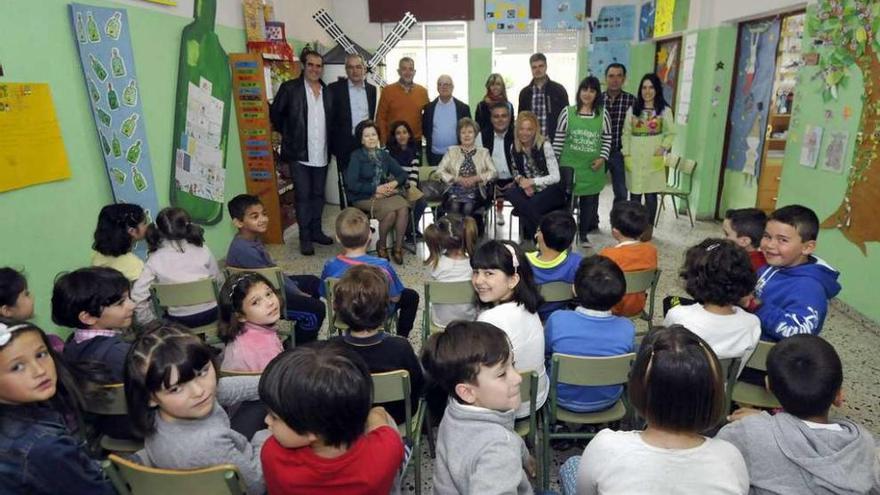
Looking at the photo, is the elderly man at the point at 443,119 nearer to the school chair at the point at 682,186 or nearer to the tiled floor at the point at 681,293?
the tiled floor at the point at 681,293

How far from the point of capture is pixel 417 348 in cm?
293

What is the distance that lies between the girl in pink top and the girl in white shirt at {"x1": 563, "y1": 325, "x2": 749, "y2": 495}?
1.17m

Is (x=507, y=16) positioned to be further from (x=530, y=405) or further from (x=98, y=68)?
(x=530, y=405)

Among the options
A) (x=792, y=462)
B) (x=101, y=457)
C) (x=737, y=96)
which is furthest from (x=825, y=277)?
(x=737, y=96)

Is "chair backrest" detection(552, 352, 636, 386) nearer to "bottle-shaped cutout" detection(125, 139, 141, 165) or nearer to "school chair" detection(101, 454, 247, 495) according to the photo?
"school chair" detection(101, 454, 247, 495)

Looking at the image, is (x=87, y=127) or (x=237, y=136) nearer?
(x=87, y=127)

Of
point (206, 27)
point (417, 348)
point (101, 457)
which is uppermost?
point (206, 27)

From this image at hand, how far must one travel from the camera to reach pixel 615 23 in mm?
7250

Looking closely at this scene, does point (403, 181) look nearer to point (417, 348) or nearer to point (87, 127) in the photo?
point (417, 348)

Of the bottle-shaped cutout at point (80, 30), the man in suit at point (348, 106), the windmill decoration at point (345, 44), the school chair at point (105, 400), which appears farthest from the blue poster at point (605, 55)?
the school chair at point (105, 400)

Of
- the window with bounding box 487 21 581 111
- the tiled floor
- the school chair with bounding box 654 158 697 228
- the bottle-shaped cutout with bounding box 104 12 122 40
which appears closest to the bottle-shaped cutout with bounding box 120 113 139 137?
the bottle-shaped cutout with bounding box 104 12 122 40

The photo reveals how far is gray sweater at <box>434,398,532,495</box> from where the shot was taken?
1.09 metres

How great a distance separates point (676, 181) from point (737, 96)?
4.17ft

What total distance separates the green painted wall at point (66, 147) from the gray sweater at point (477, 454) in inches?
93.2
